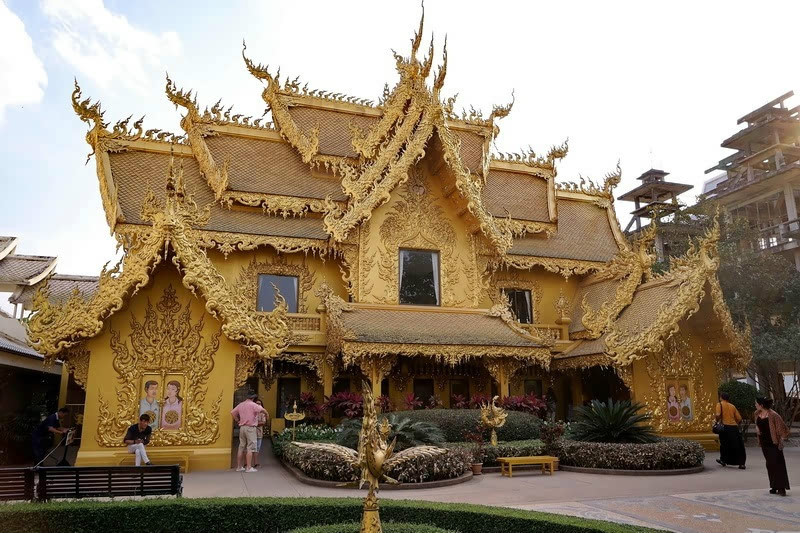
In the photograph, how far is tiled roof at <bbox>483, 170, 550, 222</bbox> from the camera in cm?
1783

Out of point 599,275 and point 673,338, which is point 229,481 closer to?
point 673,338

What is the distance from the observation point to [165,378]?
10102mm

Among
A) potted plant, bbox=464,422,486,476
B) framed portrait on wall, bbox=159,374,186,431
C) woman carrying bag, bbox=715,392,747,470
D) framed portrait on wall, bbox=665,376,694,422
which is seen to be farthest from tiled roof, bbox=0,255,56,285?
woman carrying bag, bbox=715,392,747,470

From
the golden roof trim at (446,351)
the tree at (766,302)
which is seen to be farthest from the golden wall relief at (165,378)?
the tree at (766,302)

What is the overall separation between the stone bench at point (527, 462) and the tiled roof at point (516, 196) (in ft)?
28.0

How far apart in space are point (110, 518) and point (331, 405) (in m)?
6.93

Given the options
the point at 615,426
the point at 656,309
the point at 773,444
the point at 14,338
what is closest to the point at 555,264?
the point at 656,309

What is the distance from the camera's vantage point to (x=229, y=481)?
8.66 meters

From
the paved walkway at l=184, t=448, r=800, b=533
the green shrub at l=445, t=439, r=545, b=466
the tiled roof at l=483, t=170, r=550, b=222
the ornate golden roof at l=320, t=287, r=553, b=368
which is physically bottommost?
the paved walkway at l=184, t=448, r=800, b=533

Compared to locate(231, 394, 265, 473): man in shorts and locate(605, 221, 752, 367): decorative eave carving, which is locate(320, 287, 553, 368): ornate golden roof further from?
locate(231, 394, 265, 473): man in shorts

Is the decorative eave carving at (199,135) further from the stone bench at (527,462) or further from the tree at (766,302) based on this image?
the tree at (766,302)

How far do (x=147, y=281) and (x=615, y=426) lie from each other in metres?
8.47

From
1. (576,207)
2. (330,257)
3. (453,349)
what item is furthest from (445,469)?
(576,207)

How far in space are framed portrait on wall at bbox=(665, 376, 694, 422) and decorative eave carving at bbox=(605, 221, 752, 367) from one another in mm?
1053
